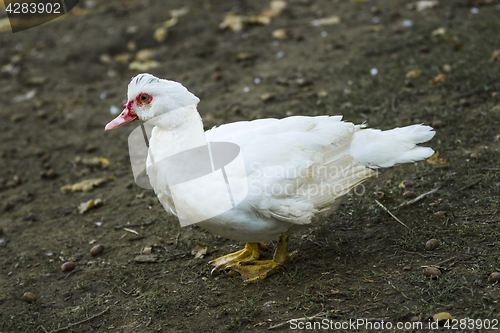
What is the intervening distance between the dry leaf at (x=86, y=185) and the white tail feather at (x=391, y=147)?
2690mm

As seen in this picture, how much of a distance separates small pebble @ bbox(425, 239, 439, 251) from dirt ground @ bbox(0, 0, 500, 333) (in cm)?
4

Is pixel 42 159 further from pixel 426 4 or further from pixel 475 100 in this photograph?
pixel 426 4

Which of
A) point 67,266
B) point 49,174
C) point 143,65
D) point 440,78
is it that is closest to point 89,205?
point 67,266

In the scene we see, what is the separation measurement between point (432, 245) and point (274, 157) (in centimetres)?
118

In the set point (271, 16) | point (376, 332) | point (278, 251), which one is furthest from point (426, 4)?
point (376, 332)

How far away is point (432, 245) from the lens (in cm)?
286

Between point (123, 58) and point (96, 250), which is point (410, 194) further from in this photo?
point (123, 58)

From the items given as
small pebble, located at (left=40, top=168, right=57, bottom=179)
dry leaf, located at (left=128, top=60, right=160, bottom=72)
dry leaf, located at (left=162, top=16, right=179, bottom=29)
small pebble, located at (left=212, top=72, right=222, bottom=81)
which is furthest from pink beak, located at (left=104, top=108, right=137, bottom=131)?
dry leaf, located at (left=162, top=16, right=179, bottom=29)

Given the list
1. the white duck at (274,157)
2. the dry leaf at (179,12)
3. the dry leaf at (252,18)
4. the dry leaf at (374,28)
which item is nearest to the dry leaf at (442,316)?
the white duck at (274,157)

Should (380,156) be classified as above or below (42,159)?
above

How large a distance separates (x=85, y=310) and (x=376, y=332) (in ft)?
6.21

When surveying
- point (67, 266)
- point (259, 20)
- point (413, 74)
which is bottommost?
point (67, 266)

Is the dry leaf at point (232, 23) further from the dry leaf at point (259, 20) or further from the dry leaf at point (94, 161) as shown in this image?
the dry leaf at point (94, 161)

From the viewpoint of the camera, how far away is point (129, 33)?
7.13 m
